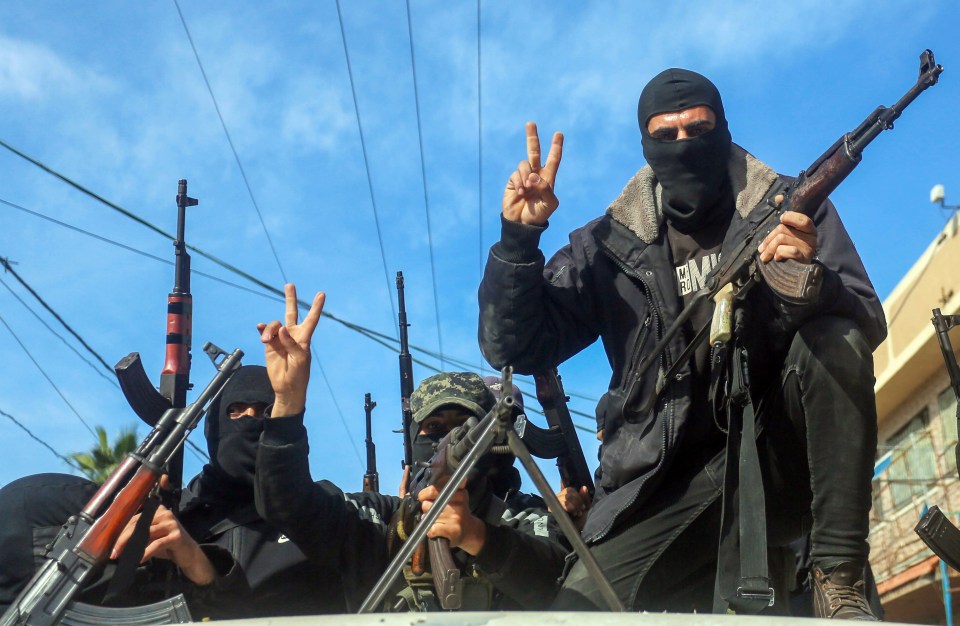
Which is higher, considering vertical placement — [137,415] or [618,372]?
[137,415]

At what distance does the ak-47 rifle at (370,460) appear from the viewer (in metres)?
10.5

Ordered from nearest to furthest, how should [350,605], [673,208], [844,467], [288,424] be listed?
[844,467], [673,208], [288,424], [350,605]

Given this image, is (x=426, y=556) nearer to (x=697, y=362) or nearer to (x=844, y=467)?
(x=697, y=362)

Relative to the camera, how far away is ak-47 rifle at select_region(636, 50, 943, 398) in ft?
12.0

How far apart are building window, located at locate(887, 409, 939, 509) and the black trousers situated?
14088 millimetres

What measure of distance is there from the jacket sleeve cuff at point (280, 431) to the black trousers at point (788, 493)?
122 cm

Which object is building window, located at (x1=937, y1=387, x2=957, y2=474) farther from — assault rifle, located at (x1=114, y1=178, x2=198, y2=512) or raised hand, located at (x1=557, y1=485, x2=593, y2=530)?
raised hand, located at (x1=557, y1=485, x2=593, y2=530)

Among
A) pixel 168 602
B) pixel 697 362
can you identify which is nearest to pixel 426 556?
pixel 168 602

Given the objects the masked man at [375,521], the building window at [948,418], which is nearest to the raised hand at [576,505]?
the masked man at [375,521]

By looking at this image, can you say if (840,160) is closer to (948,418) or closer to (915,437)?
(948,418)

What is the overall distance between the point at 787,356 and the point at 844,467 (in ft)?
1.42

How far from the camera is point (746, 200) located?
3965mm

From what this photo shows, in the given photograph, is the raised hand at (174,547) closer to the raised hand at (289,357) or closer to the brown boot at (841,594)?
the raised hand at (289,357)

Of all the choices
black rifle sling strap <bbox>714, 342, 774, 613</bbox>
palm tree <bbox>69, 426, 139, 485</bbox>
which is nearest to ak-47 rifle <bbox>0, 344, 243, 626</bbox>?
black rifle sling strap <bbox>714, 342, 774, 613</bbox>
